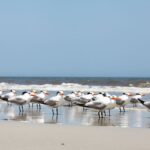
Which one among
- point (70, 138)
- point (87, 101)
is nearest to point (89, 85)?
point (87, 101)

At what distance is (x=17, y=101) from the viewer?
1908 cm

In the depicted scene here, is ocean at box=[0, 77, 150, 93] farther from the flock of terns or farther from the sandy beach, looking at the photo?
the sandy beach

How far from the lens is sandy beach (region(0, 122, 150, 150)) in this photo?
26.3 ft

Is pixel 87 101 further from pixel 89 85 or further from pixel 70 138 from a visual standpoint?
pixel 89 85

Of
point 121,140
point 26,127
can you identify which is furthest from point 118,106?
point 121,140

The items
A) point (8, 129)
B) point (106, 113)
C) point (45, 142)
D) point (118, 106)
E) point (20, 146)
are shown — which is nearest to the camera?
point (20, 146)

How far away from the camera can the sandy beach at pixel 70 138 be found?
26.3 feet

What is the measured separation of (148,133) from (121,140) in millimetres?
1274

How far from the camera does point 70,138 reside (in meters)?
9.02

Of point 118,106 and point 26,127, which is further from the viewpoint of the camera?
point 118,106

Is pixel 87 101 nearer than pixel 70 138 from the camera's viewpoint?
No

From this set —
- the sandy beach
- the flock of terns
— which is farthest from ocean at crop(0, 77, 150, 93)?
the sandy beach

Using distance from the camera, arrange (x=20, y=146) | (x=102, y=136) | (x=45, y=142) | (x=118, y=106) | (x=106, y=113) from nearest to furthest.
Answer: (x=20, y=146) → (x=45, y=142) → (x=102, y=136) → (x=106, y=113) → (x=118, y=106)

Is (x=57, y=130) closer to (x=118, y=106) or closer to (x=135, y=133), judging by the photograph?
(x=135, y=133)
